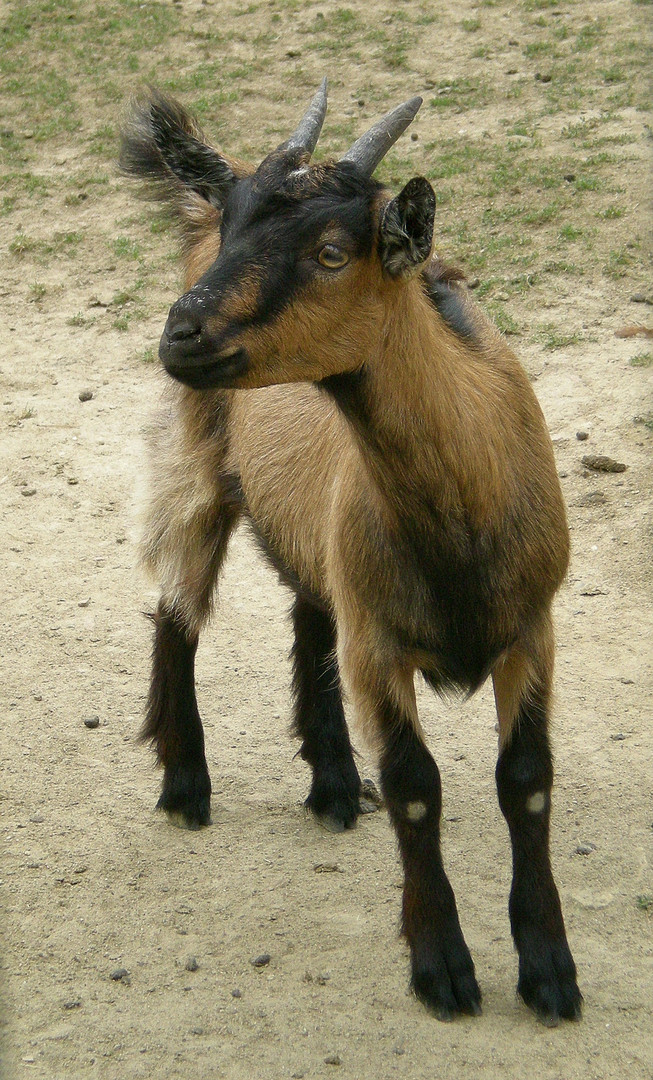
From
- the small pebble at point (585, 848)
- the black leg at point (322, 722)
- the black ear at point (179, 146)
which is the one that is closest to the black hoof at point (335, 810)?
the black leg at point (322, 722)

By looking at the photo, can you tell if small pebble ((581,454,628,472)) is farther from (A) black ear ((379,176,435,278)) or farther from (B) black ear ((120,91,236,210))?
(A) black ear ((379,176,435,278))

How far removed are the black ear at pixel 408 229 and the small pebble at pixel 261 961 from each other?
2.31m

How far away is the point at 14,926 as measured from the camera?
4332 millimetres

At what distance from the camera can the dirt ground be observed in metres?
3.85

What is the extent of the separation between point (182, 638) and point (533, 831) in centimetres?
175

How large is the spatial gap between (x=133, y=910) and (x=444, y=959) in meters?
1.24

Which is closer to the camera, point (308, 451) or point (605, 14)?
point (308, 451)

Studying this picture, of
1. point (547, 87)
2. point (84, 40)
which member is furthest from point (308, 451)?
point (84, 40)

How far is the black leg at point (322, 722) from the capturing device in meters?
4.84

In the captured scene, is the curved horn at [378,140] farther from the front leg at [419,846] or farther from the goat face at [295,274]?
the front leg at [419,846]

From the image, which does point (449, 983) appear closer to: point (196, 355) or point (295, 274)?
point (196, 355)

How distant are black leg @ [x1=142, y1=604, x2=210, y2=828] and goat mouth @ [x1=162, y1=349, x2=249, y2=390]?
202 cm

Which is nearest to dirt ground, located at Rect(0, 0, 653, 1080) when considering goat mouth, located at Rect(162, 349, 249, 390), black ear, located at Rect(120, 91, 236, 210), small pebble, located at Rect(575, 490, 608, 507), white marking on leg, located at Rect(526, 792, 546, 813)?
small pebble, located at Rect(575, 490, 608, 507)

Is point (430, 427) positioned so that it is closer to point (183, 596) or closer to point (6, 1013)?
point (183, 596)
